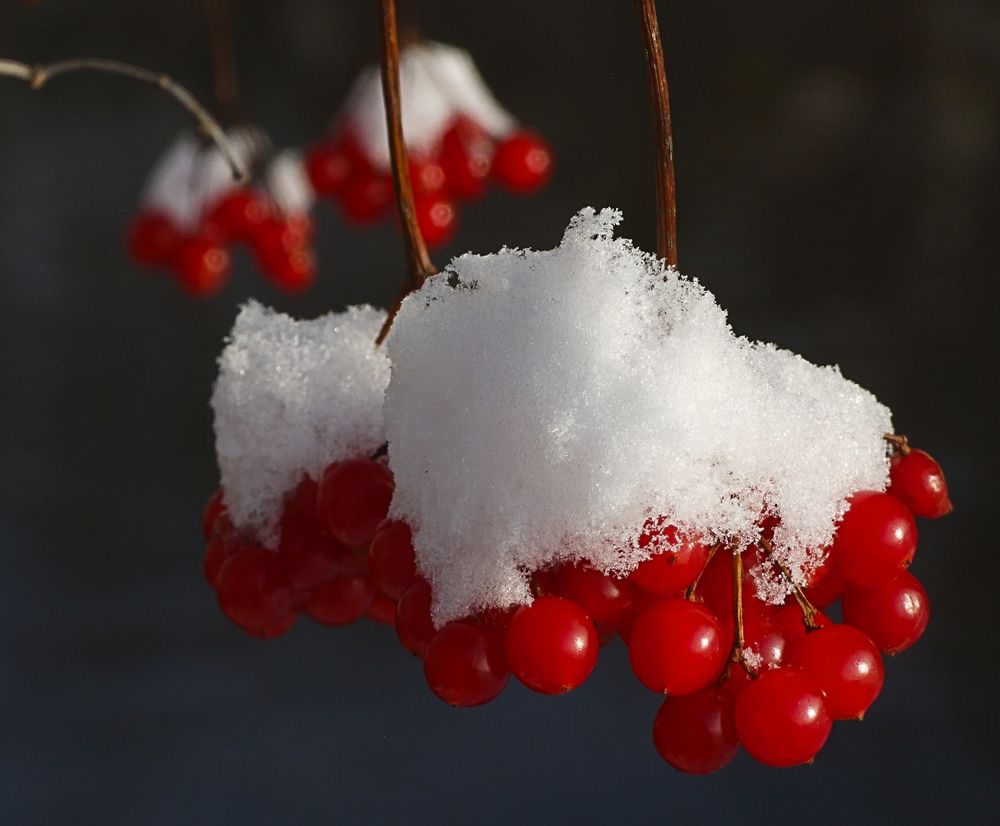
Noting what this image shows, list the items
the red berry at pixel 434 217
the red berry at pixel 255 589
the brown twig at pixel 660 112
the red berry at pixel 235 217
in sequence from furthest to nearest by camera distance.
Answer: the red berry at pixel 235 217, the red berry at pixel 434 217, the red berry at pixel 255 589, the brown twig at pixel 660 112

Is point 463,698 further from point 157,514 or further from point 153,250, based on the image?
point 157,514

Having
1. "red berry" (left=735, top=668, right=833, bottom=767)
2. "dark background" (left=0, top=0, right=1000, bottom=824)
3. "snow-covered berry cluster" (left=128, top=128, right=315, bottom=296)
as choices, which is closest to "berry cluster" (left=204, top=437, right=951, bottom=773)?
"red berry" (left=735, top=668, right=833, bottom=767)

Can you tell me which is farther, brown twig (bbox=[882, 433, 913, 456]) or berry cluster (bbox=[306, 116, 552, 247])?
berry cluster (bbox=[306, 116, 552, 247])

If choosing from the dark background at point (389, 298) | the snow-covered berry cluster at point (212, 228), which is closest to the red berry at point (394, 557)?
the snow-covered berry cluster at point (212, 228)

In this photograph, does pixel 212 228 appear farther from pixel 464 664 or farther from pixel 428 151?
pixel 464 664

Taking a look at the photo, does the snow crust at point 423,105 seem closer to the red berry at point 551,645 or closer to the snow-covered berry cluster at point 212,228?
the snow-covered berry cluster at point 212,228

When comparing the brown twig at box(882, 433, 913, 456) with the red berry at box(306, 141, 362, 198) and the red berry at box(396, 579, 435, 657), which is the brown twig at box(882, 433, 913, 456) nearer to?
the red berry at box(396, 579, 435, 657)
